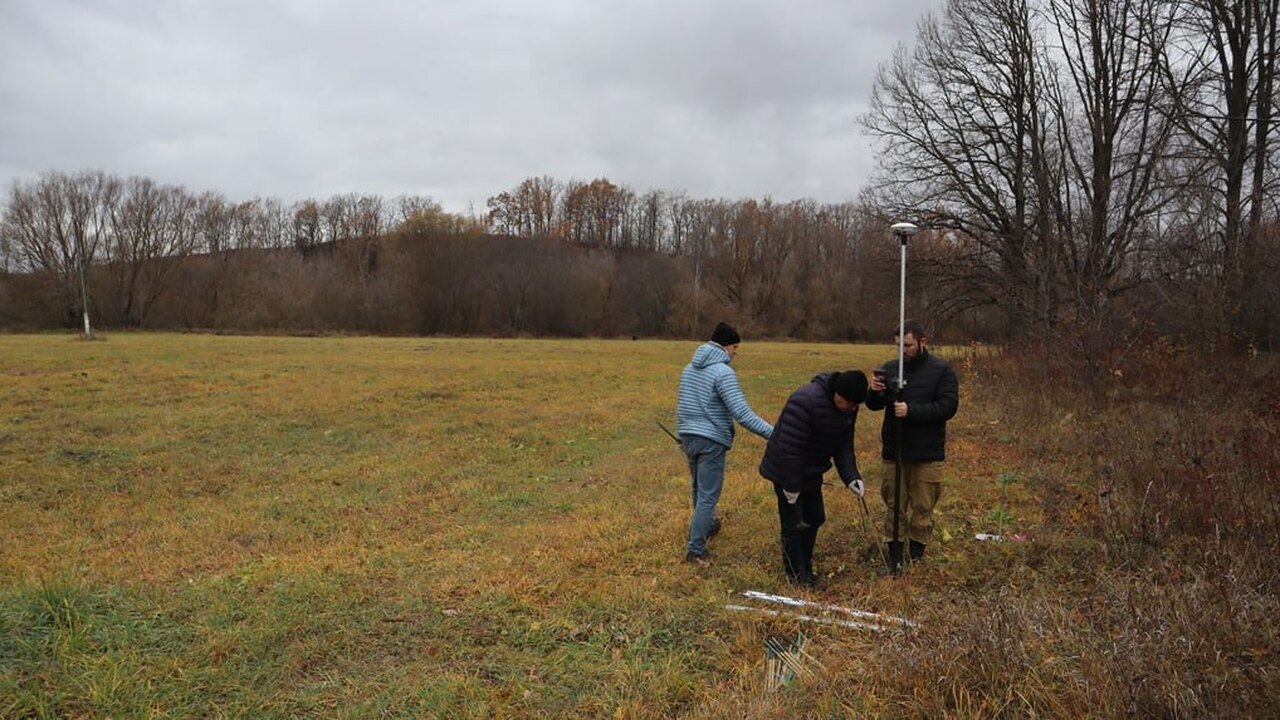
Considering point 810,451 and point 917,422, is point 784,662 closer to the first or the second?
point 810,451

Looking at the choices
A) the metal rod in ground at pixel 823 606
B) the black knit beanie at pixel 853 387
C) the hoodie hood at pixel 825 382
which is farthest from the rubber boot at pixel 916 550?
the hoodie hood at pixel 825 382

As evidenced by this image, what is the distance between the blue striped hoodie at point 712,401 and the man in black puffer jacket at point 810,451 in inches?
17.7

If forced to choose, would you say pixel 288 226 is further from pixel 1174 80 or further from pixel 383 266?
pixel 1174 80

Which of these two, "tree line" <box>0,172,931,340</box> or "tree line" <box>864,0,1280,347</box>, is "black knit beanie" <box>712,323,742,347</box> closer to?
"tree line" <box>864,0,1280,347</box>

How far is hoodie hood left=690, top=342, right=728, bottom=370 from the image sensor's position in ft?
19.4

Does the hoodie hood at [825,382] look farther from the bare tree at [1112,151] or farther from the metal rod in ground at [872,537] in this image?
the bare tree at [1112,151]

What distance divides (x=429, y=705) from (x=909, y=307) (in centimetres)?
2841

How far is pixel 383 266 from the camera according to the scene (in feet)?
227

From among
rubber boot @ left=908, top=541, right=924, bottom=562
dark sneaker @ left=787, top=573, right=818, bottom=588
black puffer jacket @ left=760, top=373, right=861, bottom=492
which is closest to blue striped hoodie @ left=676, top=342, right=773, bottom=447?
black puffer jacket @ left=760, top=373, right=861, bottom=492

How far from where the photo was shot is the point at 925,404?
534cm

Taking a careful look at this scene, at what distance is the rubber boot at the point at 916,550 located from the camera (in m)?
5.57

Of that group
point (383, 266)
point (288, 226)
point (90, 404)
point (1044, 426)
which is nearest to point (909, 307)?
point (1044, 426)

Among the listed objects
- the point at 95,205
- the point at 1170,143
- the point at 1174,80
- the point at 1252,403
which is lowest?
the point at 1252,403

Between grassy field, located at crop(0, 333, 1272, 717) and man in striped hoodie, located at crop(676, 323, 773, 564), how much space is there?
47 centimetres
